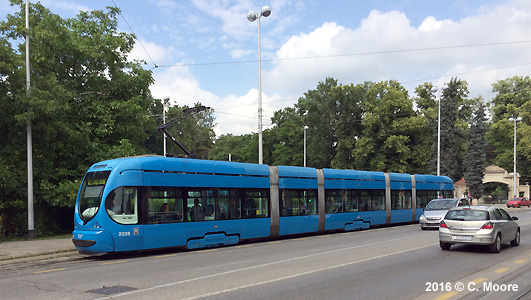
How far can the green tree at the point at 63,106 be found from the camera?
1825 cm

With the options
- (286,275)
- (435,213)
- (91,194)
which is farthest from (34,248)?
(435,213)

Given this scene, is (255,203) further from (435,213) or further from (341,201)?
(435,213)

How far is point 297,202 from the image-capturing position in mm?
19469

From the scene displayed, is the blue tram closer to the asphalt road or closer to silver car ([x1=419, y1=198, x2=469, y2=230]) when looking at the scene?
the asphalt road

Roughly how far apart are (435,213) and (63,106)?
18.3 m

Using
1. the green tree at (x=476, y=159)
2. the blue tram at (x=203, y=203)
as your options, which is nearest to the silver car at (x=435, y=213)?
the blue tram at (x=203, y=203)

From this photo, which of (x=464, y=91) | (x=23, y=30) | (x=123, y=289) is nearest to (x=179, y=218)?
(x=123, y=289)

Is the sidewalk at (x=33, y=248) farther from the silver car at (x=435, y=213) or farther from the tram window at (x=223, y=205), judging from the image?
the silver car at (x=435, y=213)

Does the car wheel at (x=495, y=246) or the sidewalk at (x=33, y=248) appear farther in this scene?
the sidewalk at (x=33, y=248)

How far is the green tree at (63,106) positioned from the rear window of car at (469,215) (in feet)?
46.4

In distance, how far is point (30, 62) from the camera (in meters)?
19.7

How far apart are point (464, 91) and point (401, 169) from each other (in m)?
18.5

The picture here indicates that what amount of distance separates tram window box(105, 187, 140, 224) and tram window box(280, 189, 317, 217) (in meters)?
6.85

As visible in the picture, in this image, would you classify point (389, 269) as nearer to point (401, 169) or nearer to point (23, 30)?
point (23, 30)
